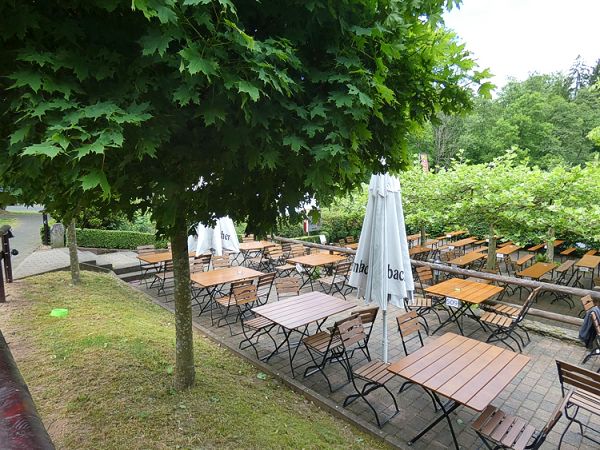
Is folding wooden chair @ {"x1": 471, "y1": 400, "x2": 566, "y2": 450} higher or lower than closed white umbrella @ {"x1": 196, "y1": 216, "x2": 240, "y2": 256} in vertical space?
lower

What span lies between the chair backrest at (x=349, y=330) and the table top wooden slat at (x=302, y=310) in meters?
0.50

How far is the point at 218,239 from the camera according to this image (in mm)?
9117

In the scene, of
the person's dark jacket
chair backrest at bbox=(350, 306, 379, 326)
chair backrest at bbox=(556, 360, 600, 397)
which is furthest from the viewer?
the person's dark jacket

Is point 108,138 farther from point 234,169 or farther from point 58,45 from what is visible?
point 234,169

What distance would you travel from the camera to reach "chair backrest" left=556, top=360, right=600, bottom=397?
358 cm

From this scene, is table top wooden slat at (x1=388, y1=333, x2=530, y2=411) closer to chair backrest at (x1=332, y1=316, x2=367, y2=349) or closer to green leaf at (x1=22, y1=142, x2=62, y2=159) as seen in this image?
chair backrest at (x1=332, y1=316, x2=367, y2=349)

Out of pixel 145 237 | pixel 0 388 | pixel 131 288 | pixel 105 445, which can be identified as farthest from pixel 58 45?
pixel 145 237

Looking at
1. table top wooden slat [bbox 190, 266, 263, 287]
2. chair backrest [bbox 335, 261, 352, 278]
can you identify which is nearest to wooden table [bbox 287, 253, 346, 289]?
chair backrest [bbox 335, 261, 352, 278]

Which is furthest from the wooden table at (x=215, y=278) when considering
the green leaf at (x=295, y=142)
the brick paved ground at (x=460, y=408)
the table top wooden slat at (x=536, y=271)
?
the table top wooden slat at (x=536, y=271)

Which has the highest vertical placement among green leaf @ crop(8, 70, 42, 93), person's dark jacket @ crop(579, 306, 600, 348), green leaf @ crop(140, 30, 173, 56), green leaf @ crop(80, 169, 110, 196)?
green leaf @ crop(140, 30, 173, 56)

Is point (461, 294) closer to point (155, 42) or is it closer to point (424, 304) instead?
point (424, 304)

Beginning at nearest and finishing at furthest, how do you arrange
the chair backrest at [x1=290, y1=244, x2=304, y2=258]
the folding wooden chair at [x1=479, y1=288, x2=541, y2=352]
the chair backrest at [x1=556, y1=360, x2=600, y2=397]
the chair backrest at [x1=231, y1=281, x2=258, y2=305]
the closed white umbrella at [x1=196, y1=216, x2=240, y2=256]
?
the chair backrest at [x1=556, y1=360, x2=600, y2=397]
the folding wooden chair at [x1=479, y1=288, x2=541, y2=352]
the chair backrest at [x1=231, y1=281, x2=258, y2=305]
the closed white umbrella at [x1=196, y1=216, x2=240, y2=256]
the chair backrest at [x1=290, y1=244, x2=304, y2=258]

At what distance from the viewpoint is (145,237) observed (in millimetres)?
14117

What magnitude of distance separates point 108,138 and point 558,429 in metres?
5.53
